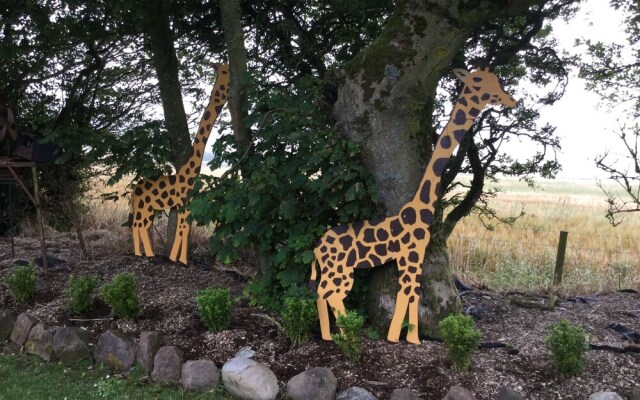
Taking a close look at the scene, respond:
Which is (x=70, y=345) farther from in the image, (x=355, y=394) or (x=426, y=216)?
(x=426, y=216)

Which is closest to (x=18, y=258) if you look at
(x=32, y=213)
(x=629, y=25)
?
(x=32, y=213)

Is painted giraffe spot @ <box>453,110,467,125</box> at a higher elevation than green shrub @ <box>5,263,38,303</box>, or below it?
higher

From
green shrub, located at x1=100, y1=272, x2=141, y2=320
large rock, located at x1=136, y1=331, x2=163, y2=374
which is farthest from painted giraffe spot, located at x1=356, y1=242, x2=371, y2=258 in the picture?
green shrub, located at x1=100, y1=272, x2=141, y2=320

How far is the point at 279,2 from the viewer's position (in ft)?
22.3

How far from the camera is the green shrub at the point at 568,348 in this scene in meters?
3.74

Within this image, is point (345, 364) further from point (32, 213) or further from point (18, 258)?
point (32, 213)

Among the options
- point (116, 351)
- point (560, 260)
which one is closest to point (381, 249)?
point (116, 351)

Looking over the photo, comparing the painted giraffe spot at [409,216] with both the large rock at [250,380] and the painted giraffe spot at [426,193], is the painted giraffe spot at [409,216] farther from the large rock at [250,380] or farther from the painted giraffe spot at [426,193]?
the large rock at [250,380]

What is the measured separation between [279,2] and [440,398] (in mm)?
5020

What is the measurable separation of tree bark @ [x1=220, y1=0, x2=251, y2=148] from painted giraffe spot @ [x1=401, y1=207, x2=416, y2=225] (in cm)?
175

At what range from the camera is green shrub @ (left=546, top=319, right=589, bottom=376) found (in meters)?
3.74

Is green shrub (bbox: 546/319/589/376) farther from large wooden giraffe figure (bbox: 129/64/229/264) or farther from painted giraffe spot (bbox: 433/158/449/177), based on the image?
large wooden giraffe figure (bbox: 129/64/229/264)

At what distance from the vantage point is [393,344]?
4383mm

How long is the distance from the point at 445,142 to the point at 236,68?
2274mm
